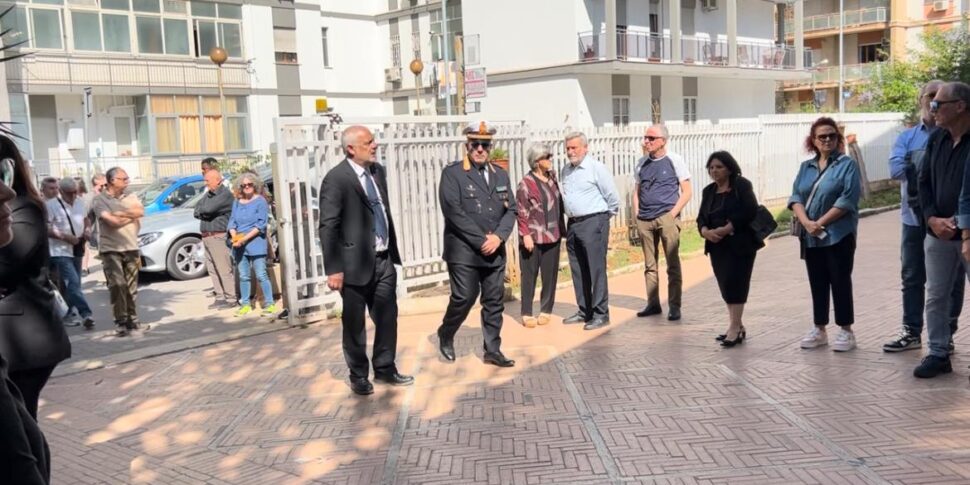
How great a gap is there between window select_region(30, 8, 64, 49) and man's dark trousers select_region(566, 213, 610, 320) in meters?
26.3

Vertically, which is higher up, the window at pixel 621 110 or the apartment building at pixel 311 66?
the apartment building at pixel 311 66

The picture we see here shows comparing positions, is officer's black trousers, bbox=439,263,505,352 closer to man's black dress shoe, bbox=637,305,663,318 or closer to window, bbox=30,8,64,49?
man's black dress shoe, bbox=637,305,663,318

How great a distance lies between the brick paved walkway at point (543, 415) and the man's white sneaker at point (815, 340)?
10 centimetres

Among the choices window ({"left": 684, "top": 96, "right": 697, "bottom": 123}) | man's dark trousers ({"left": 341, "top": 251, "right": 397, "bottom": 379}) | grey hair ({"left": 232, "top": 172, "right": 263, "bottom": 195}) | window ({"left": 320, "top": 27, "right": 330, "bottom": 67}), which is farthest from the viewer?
window ({"left": 320, "top": 27, "right": 330, "bottom": 67})

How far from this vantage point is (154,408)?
250 inches

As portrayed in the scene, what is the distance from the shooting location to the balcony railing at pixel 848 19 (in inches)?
1973

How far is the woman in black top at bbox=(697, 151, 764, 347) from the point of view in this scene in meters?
Answer: 6.96

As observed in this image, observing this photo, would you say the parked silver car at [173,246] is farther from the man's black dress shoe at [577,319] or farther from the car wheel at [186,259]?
the man's black dress shoe at [577,319]

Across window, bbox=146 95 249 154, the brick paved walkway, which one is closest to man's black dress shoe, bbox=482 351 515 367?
the brick paved walkway

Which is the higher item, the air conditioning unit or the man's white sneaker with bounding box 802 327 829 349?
A: the air conditioning unit

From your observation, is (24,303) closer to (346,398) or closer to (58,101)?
(346,398)

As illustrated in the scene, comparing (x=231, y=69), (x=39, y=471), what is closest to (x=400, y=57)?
(x=231, y=69)

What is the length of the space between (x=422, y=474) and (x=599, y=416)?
1.40 metres

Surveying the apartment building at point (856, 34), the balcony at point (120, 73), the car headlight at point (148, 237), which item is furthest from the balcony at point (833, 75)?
the car headlight at point (148, 237)
